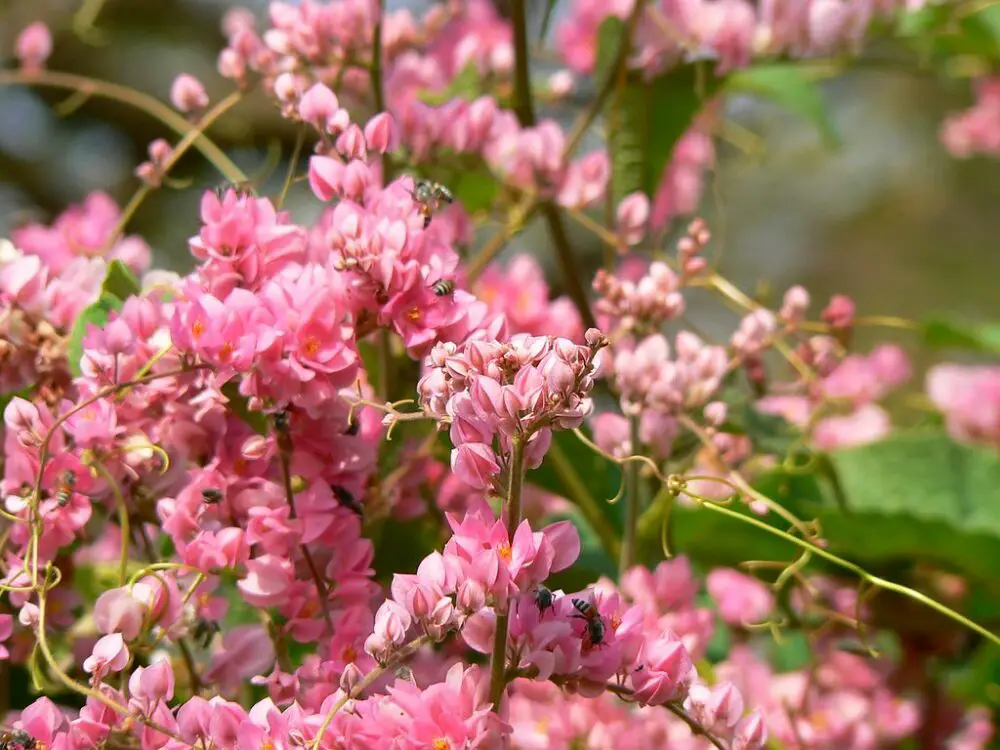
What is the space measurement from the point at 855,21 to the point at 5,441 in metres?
0.31

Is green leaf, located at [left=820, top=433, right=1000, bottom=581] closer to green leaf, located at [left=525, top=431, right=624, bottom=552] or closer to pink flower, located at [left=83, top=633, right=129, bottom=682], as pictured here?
green leaf, located at [left=525, top=431, right=624, bottom=552]

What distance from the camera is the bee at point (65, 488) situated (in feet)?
0.86

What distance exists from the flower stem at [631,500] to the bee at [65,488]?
0.15m

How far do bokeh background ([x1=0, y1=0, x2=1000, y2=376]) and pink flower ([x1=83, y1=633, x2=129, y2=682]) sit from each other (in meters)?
1.68

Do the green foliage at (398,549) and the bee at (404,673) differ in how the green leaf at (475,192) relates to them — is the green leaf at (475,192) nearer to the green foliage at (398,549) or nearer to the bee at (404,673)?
the green foliage at (398,549)

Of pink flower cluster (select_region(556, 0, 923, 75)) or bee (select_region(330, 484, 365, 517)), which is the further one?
pink flower cluster (select_region(556, 0, 923, 75))

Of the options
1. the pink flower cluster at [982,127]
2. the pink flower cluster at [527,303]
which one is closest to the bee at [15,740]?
the pink flower cluster at [527,303]

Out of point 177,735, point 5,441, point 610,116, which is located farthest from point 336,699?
point 610,116

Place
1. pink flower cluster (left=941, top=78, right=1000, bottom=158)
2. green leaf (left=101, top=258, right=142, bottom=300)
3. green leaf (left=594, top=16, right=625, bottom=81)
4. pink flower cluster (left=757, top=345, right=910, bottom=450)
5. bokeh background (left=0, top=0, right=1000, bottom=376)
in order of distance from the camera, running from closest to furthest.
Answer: green leaf (left=101, top=258, right=142, bottom=300) < green leaf (left=594, top=16, right=625, bottom=81) < pink flower cluster (left=757, top=345, right=910, bottom=450) < pink flower cluster (left=941, top=78, right=1000, bottom=158) < bokeh background (left=0, top=0, right=1000, bottom=376)

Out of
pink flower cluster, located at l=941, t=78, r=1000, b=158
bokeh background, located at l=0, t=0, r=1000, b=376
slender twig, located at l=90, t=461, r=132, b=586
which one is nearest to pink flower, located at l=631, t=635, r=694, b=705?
slender twig, located at l=90, t=461, r=132, b=586

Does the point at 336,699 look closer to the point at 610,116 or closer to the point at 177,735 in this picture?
the point at 177,735

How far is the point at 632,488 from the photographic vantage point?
0.35 meters

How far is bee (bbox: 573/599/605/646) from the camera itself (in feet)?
0.73

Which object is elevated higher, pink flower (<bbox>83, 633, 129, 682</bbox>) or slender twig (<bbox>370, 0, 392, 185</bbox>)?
slender twig (<bbox>370, 0, 392, 185</bbox>)
